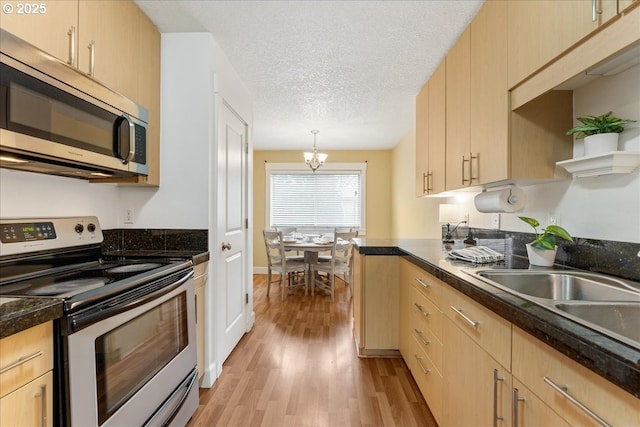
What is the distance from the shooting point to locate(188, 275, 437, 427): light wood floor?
68.2 inches

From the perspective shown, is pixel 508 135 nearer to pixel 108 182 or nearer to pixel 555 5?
pixel 555 5

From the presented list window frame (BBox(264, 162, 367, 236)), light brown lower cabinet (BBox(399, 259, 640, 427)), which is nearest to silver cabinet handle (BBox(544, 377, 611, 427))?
light brown lower cabinet (BBox(399, 259, 640, 427))

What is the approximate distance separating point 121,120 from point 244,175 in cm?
133

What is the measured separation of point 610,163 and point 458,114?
103 cm

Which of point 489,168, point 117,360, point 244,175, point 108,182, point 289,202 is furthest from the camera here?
point 289,202

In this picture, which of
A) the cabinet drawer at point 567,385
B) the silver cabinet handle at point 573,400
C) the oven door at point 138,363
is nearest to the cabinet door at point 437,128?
the cabinet drawer at point 567,385

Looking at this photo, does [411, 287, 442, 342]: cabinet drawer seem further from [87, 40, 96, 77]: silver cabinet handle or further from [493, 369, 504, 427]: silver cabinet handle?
[87, 40, 96, 77]: silver cabinet handle

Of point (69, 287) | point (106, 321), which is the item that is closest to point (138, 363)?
point (106, 321)

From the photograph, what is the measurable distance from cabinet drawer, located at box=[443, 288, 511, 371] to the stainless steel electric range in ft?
4.39

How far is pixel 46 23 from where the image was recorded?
1.24 meters

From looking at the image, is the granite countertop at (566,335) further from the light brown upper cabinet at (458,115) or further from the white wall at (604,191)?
the light brown upper cabinet at (458,115)

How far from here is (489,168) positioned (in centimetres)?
169

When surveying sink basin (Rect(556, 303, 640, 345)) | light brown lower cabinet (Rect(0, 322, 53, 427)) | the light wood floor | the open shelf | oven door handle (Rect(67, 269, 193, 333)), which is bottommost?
the light wood floor

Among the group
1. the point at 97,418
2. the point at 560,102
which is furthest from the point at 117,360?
the point at 560,102
